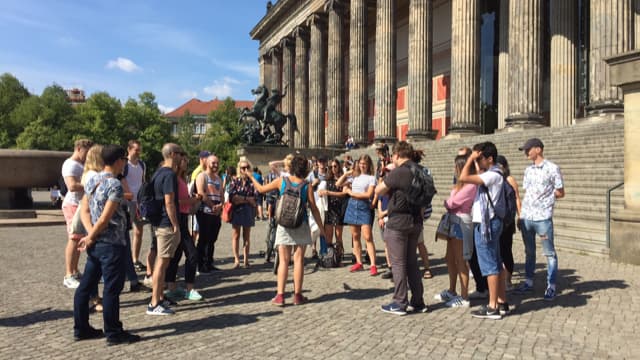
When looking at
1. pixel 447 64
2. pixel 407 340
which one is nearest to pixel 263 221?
pixel 407 340

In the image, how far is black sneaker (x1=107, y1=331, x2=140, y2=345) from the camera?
176 inches

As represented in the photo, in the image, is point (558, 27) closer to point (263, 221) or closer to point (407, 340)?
point (263, 221)

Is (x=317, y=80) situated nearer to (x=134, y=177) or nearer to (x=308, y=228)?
(x=134, y=177)

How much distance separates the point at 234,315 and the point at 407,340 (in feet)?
6.27

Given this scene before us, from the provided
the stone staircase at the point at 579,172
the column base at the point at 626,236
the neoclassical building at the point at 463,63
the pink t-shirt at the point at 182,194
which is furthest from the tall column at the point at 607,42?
the pink t-shirt at the point at 182,194

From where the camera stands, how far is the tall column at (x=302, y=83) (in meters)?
39.4

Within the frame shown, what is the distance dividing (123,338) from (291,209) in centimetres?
219

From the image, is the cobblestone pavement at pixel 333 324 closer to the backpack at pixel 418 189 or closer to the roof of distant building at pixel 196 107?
the backpack at pixel 418 189

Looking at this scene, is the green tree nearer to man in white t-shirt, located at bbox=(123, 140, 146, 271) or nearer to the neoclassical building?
the neoclassical building

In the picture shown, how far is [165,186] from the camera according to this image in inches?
212

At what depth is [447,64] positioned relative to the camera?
106 feet

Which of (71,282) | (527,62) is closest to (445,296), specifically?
(71,282)

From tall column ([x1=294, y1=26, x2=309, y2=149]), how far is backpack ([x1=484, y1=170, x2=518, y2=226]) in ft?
108

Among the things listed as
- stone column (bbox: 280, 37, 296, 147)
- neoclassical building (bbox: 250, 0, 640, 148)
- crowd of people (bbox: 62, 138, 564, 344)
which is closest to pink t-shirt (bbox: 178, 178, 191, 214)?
crowd of people (bbox: 62, 138, 564, 344)
